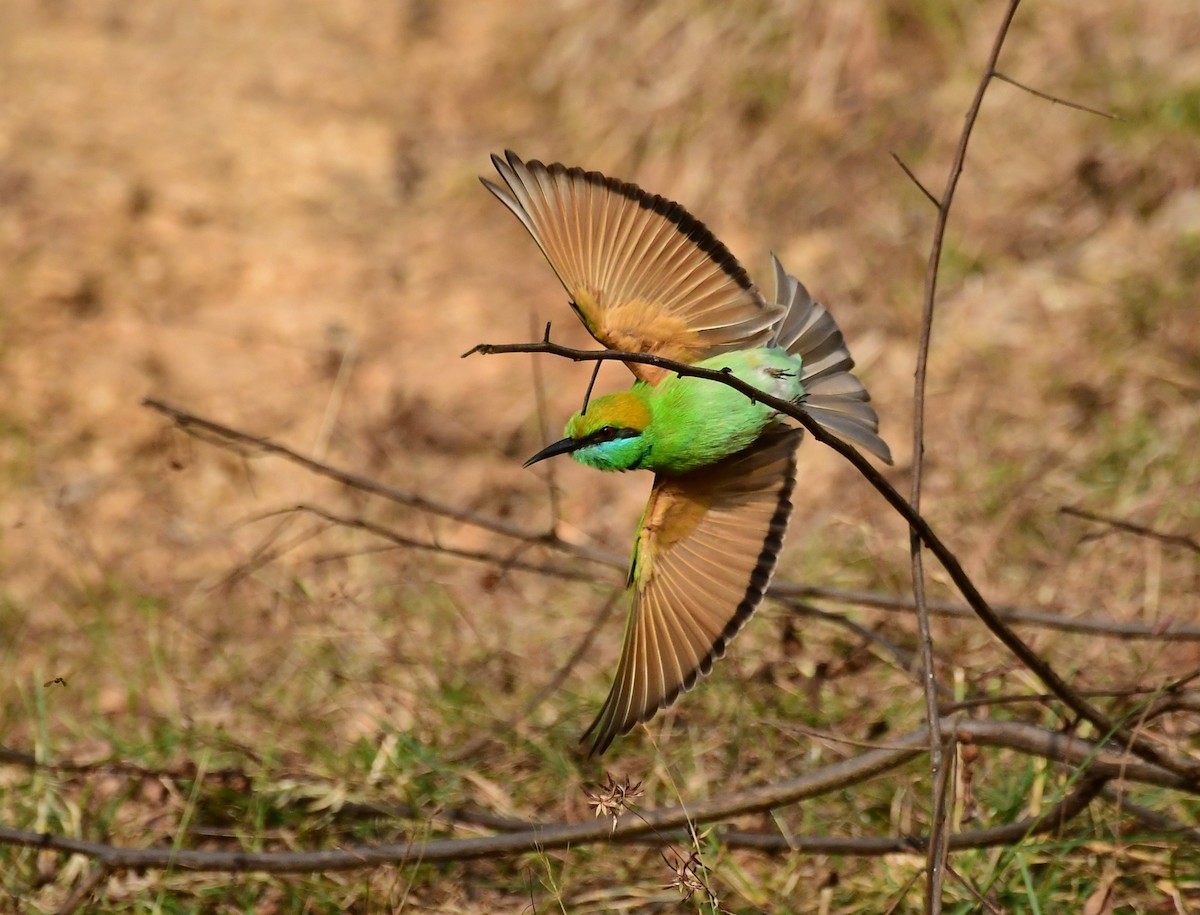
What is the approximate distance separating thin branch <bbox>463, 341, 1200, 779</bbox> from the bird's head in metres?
0.40

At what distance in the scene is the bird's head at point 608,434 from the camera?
2.10 metres

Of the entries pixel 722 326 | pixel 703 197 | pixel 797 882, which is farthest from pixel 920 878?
pixel 703 197

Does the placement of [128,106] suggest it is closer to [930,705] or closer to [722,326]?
[722,326]

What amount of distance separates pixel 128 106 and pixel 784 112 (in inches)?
95.3

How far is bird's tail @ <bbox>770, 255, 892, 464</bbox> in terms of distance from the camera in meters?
2.22

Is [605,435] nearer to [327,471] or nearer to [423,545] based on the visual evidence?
[423,545]

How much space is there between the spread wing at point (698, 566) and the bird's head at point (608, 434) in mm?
153

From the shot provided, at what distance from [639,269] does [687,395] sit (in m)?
0.22

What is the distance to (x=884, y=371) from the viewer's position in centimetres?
399

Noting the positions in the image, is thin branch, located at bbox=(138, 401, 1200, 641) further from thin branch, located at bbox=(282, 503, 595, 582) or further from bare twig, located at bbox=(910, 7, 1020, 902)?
bare twig, located at bbox=(910, 7, 1020, 902)

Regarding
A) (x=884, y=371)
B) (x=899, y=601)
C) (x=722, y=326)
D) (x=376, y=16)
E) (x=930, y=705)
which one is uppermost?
(x=376, y=16)

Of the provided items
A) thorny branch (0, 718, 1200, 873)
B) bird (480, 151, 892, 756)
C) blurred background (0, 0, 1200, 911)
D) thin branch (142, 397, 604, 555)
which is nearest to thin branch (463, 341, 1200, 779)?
thorny branch (0, 718, 1200, 873)

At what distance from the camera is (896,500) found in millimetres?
1490

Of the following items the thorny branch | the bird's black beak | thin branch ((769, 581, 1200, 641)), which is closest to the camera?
the thorny branch
